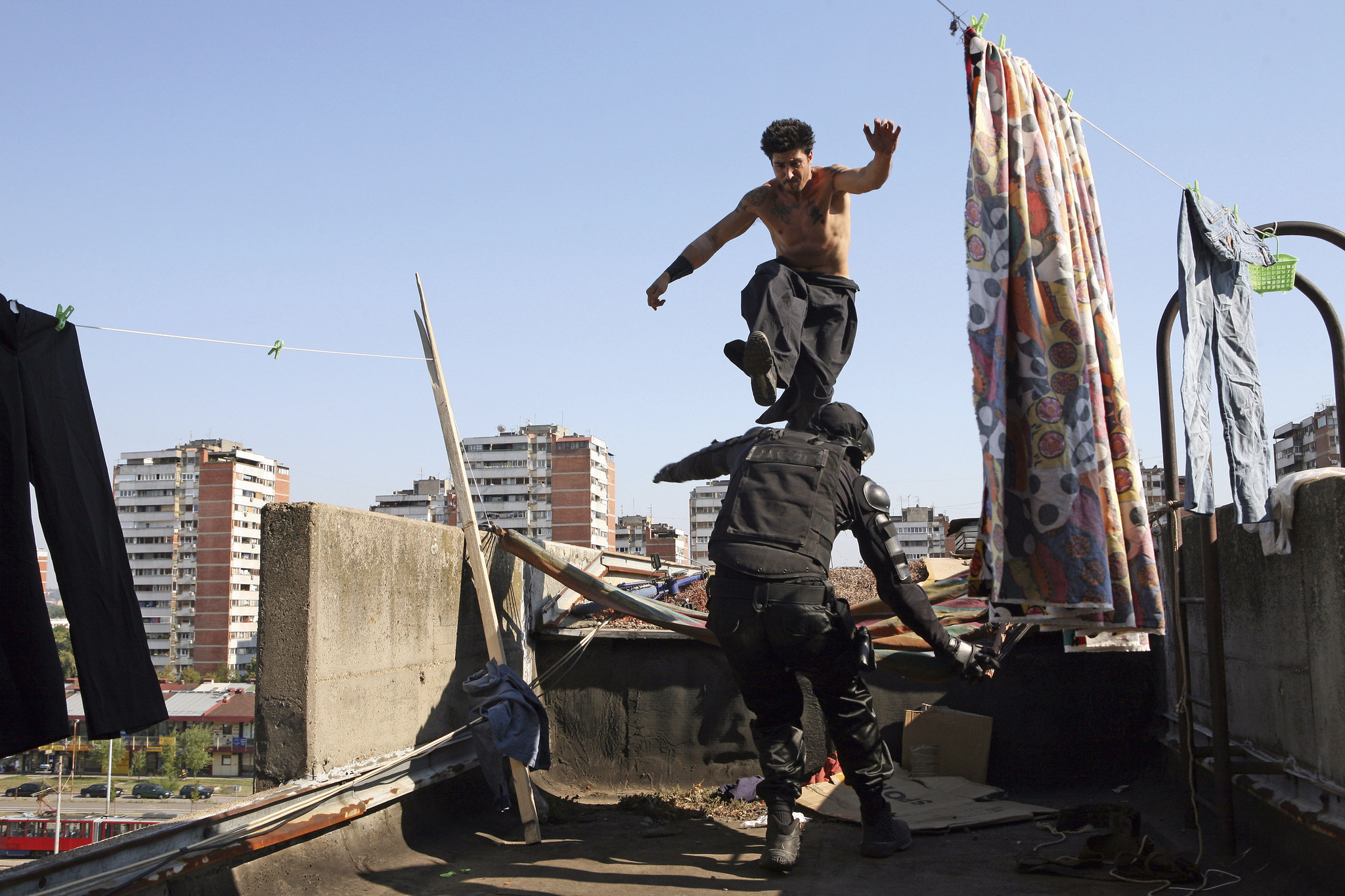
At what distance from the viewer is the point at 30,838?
3472 centimetres

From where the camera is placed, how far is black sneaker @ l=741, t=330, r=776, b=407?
379 centimetres

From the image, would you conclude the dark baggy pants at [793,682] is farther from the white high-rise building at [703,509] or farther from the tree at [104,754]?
the white high-rise building at [703,509]

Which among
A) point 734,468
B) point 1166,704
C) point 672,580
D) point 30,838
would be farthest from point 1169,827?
point 30,838

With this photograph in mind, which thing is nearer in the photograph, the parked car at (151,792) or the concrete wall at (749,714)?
the concrete wall at (749,714)

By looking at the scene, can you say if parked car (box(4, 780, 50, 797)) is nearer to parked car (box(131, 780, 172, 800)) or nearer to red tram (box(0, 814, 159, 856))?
parked car (box(131, 780, 172, 800))

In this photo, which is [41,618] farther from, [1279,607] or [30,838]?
[30,838]

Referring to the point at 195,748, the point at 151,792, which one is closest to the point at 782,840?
the point at 195,748

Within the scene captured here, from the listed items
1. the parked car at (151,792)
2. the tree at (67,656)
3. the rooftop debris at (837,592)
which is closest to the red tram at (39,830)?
the tree at (67,656)

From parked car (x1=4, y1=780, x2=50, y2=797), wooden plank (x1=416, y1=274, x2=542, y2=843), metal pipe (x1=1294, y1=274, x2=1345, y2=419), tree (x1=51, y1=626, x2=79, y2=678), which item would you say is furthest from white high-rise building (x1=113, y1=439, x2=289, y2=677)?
metal pipe (x1=1294, y1=274, x2=1345, y2=419)

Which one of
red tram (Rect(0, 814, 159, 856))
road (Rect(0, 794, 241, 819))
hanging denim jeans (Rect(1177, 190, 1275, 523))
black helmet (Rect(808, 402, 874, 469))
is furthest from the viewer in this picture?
road (Rect(0, 794, 241, 819))

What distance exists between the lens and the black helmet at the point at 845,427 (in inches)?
154

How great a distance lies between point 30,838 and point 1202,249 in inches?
1733

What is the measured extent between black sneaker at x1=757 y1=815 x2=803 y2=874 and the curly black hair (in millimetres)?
2862

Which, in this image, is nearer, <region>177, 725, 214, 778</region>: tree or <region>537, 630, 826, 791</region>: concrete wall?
<region>537, 630, 826, 791</region>: concrete wall
